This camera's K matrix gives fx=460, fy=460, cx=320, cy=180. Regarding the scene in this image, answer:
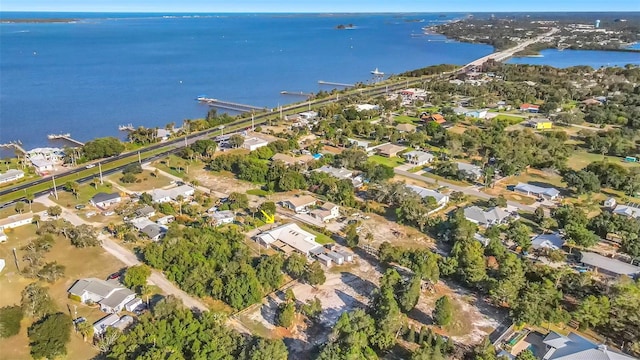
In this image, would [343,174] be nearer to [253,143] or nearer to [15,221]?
→ [253,143]

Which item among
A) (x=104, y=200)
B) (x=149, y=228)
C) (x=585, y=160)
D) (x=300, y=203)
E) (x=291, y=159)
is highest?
(x=291, y=159)

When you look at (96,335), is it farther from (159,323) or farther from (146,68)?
(146,68)

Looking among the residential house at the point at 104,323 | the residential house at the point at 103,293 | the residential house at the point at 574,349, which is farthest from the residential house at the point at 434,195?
the residential house at the point at 104,323

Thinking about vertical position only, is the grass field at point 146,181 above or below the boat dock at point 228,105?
below

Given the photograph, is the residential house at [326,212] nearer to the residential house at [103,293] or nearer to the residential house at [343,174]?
the residential house at [343,174]

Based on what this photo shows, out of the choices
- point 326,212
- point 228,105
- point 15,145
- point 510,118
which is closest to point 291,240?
point 326,212

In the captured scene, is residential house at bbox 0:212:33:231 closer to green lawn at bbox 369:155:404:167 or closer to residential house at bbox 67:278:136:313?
residential house at bbox 67:278:136:313

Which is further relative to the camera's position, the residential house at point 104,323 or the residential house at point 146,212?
the residential house at point 146,212

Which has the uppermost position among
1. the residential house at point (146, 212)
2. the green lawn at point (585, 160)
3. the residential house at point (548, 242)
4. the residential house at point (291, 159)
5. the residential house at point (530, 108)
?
the residential house at point (530, 108)
